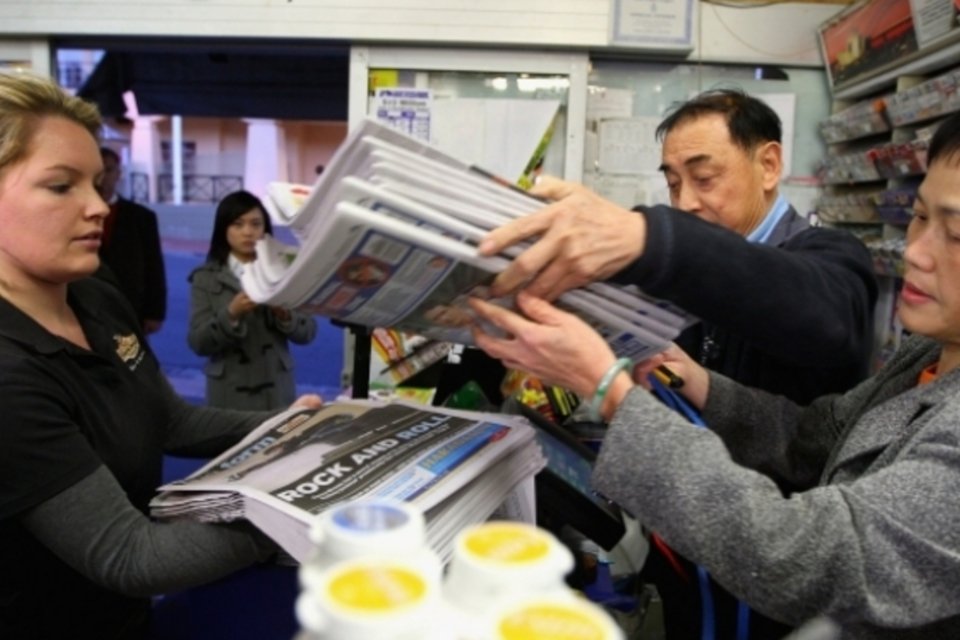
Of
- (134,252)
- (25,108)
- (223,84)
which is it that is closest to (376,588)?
(25,108)

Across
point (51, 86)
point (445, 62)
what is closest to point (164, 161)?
point (445, 62)

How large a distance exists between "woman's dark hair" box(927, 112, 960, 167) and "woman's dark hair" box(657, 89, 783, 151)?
587 mm

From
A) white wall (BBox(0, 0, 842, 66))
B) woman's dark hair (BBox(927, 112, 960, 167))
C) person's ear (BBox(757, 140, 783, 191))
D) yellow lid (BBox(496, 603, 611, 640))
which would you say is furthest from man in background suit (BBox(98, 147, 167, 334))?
yellow lid (BBox(496, 603, 611, 640))

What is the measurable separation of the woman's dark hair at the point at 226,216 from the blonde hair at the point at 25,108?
1826 mm

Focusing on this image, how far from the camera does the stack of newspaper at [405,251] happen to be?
23.1 inches

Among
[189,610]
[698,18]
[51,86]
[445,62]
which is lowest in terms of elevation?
[189,610]

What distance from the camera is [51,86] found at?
→ 100 cm

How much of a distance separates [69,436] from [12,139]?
0.41 metres

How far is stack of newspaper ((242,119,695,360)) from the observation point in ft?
1.93

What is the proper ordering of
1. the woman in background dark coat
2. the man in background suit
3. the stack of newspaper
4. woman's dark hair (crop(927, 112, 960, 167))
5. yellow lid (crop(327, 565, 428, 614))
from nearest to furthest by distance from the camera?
1. yellow lid (crop(327, 565, 428, 614))
2. the stack of newspaper
3. woman's dark hair (crop(927, 112, 960, 167))
4. the woman in background dark coat
5. the man in background suit

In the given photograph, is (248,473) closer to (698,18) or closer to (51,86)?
(51,86)

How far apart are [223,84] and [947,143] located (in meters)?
3.77

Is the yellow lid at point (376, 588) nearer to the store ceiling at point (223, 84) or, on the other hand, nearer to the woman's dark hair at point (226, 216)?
the woman's dark hair at point (226, 216)

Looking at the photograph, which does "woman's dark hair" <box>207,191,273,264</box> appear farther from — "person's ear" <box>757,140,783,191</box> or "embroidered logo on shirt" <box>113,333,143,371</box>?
"person's ear" <box>757,140,783,191</box>
